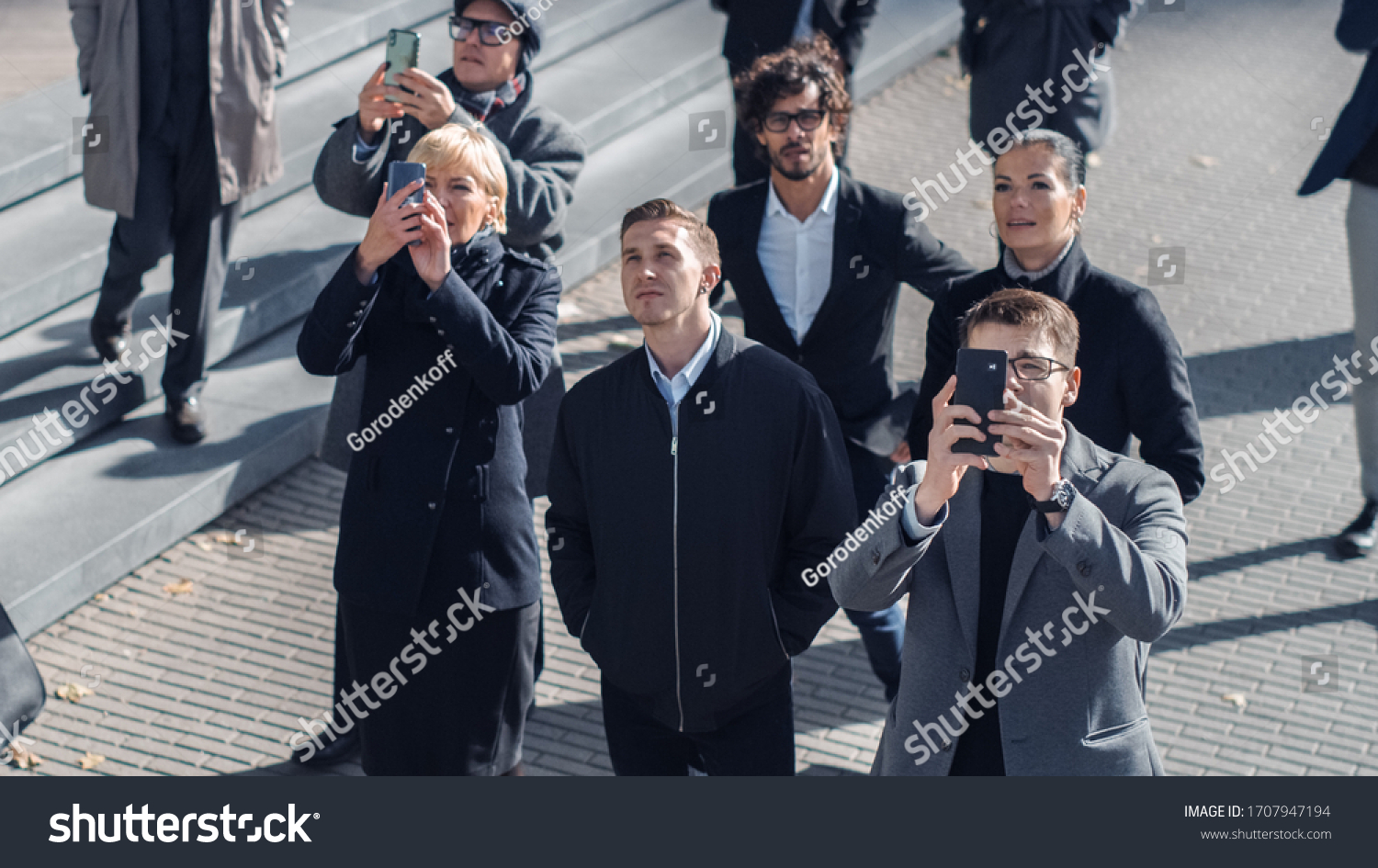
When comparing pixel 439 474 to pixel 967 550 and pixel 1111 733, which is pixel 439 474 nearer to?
pixel 967 550

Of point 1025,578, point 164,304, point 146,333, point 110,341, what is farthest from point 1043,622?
point 164,304

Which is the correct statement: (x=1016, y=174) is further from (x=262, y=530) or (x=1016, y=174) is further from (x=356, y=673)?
(x=262, y=530)

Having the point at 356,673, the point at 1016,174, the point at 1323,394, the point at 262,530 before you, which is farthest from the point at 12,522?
the point at 1323,394

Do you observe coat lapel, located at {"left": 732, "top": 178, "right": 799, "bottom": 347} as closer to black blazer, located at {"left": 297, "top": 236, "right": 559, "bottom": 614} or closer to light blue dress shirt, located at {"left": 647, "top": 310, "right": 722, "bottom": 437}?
black blazer, located at {"left": 297, "top": 236, "right": 559, "bottom": 614}

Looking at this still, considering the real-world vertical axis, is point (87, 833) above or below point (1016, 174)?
below

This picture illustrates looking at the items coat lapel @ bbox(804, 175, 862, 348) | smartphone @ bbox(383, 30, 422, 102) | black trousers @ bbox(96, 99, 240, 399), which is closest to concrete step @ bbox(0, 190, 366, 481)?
black trousers @ bbox(96, 99, 240, 399)

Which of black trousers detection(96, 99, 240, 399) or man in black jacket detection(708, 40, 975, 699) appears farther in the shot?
black trousers detection(96, 99, 240, 399)

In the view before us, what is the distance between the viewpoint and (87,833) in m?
3.78

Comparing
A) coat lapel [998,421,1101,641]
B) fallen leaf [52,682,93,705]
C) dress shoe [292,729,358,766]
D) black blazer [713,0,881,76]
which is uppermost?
coat lapel [998,421,1101,641]

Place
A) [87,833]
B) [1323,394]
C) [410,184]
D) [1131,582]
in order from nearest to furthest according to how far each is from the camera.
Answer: [1131,582] < [87,833] < [410,184] < [1323,394]

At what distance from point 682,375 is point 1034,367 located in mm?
969

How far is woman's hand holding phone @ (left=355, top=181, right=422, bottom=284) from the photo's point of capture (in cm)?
399

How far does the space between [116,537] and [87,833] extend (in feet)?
8.55

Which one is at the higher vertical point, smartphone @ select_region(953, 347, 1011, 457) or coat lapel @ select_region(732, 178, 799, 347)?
smartphone @ select_region(953, 347, 1011, 457)
